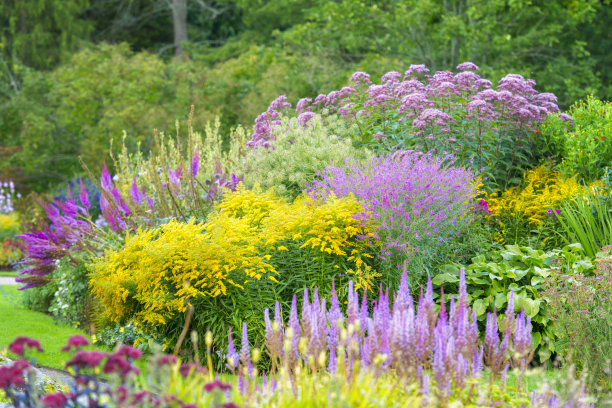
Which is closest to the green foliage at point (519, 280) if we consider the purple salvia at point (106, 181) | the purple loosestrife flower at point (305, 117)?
the purple loosestrife flower at point (305, 117)

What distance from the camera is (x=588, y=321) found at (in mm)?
4492

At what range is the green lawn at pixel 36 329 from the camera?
5898 mm

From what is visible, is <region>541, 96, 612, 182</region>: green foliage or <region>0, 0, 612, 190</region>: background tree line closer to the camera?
<region>541, 96, 612, 182</region>: green foliage

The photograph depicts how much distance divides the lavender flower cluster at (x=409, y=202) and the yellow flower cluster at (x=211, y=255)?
18cm

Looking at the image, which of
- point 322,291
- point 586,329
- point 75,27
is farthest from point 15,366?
point 75,27

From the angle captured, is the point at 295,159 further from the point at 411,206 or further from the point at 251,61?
the point at 251,61

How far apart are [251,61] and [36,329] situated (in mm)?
12156

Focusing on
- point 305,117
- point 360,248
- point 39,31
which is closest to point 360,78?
point 305,117

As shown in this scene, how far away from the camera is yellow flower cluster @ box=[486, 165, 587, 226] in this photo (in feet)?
23.2

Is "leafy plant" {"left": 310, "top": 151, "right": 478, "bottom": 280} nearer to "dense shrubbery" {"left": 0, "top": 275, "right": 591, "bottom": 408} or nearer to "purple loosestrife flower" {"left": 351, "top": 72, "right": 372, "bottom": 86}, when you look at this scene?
"dense shrubbery" {"left": 0, "top": 275, "right": 591, "bottom": 408}

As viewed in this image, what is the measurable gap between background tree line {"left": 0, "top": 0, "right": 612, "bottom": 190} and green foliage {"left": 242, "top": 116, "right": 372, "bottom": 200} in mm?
7043

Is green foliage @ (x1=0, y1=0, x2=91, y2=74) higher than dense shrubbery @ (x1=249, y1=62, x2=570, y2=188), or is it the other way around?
green foliage @ (x1=0, y1=0, x2=91, y2=74)

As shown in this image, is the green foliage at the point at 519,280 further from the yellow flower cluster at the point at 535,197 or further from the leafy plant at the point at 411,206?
the yellow flower cluster at the point at 535,197

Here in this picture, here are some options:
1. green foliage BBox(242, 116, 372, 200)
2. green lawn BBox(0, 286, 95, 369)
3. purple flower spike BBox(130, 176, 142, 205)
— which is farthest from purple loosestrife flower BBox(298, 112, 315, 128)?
green lawn BBox(0, 286, 95, 369)
